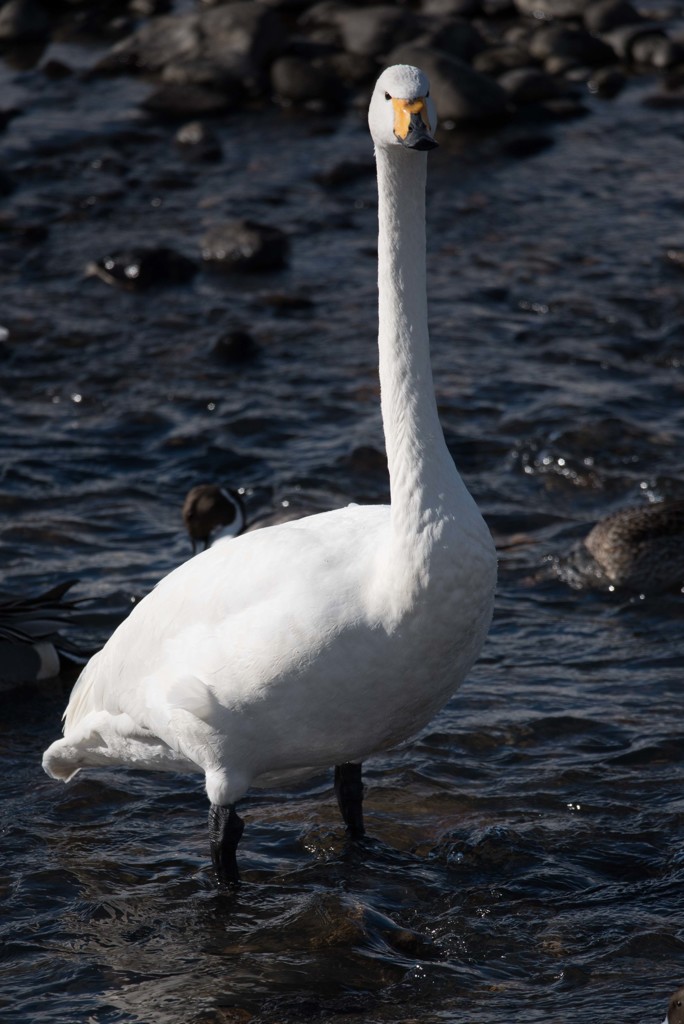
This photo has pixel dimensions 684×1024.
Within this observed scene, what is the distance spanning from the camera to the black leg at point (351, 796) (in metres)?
6.90

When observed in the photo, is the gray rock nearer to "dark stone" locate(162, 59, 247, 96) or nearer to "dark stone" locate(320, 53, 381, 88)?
"dark stone" locate(162, 59, 247, 96)

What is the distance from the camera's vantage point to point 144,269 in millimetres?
14680

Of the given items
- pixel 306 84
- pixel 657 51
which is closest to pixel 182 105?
pixel 306 84

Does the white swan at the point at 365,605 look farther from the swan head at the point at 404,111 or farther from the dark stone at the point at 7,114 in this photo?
the dark stone at the point at 7,114

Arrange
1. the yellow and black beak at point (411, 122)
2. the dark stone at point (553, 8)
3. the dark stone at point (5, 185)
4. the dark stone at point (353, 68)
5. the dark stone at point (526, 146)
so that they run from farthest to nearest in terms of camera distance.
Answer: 1. the dark stone at point (553, 8)
2. the dark stone at point (353, 68)
3. the dark stone at point (526, 146)
4. the dark stone at point (5, 185)
5. the yellow and black beak at point (411, 122)

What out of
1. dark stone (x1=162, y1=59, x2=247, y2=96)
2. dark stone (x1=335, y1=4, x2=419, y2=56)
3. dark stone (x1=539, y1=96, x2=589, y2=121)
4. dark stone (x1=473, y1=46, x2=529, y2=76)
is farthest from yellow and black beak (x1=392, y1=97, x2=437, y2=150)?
dark stone (x1=335, y1=4, x2=419, y2=56)

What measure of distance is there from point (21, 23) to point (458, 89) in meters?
7.53

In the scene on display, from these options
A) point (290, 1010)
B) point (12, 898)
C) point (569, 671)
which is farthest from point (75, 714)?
point (569, 671)

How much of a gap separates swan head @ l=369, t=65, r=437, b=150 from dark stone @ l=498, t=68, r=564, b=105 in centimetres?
1442

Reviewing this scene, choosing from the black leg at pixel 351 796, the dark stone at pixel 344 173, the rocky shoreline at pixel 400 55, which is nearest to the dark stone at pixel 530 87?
the rocky shoreline at pixel 400 55

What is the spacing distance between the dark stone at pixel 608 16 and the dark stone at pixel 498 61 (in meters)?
1.49

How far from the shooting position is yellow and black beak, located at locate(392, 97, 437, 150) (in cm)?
520

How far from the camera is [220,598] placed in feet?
20.5

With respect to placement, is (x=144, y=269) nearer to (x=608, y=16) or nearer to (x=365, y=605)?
(x=608, y=16)
